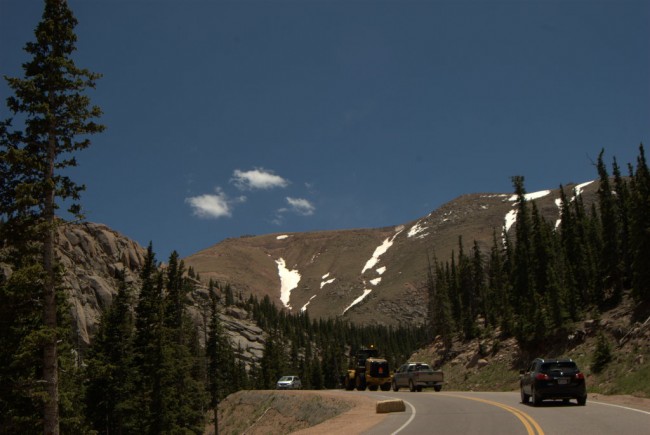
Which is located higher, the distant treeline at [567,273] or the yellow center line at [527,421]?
the distant treeline at [567,273]

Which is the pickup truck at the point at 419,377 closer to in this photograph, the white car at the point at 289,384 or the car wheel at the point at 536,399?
the car wheel at the point at 536,399

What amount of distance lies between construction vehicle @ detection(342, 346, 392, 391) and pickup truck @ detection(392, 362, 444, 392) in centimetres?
297

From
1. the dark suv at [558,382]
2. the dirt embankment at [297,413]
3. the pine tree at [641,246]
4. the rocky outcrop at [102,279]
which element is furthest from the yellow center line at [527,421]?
the rocky outcrop at [102,279]

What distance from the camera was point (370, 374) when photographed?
44344 mm

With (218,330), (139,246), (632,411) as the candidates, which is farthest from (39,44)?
(139,246)

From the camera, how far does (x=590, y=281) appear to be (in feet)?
189

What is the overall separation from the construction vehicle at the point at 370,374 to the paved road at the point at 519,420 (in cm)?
2119

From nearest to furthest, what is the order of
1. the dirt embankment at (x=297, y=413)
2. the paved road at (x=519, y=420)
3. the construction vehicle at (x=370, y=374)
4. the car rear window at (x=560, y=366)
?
the paved road at (x=519, y=420) → the car rear window at (x=560, y=366) → the dirt embankment at (x=297, y=413) → the construction vehicle at (x=370, y=374)

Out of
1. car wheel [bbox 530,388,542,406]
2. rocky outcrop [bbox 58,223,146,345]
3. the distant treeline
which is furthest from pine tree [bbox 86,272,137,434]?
rocky outcrop [bbox 58,223,146,345]

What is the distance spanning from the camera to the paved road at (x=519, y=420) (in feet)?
49.2

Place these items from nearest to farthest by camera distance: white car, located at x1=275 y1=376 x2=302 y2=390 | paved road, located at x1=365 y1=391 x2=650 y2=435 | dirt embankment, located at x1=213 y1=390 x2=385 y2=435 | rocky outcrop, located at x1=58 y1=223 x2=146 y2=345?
paved road, located at x1=365 y1=391 x2=650 y2=435 → dirt embankment, located at x1=213 y1=390 x2=385 y2=435 → white car, located at x1=275 y1=376 x2=302 y2=390 → rocky outcrop, located at x1=58 y1=223 x2=146 y2=345

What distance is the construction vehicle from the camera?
44.2 m

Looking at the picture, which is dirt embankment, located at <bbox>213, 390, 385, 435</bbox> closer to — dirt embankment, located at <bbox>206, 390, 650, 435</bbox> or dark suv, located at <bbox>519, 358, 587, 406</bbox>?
dirt embankment, located at <bbox>206, 390, 650, 435</bbox>

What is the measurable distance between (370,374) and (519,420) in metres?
28.0
